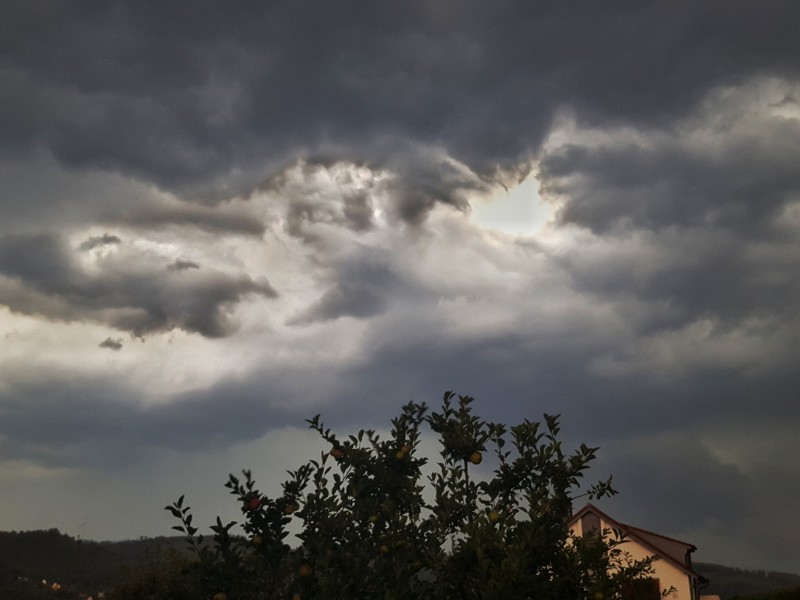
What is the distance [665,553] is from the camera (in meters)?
42.2

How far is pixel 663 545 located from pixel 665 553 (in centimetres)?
91

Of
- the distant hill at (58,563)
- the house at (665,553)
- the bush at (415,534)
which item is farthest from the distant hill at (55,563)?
the bush at (415,534)

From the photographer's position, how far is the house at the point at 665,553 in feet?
137

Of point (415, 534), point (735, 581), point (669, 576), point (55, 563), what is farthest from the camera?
point (735, 581)

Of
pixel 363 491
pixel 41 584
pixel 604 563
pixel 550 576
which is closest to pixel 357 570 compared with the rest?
pixel 363 491

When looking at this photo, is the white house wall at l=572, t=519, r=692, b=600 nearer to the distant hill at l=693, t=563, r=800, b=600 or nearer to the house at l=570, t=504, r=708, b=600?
the house at l=570, t=504, r=708, b=600

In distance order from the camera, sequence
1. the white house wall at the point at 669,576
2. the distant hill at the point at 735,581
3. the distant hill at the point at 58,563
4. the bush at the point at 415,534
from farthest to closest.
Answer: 1. the distant hill at the point at 735,581
2. the distant hill at the point at 58,563
3. the white house wall at the point at 669,576
4. the bush at the point at 415,534

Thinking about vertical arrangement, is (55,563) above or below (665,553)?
below

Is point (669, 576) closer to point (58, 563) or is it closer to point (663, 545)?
point (663, 545)

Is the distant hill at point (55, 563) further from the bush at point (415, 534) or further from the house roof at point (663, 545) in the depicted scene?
the bush at point (415, 534)

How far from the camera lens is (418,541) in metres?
11.6

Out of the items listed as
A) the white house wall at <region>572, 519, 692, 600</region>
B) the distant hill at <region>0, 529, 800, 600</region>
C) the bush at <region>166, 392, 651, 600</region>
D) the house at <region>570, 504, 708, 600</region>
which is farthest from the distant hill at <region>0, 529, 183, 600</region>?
the bush at <region>166, 392, 651, 600</region>

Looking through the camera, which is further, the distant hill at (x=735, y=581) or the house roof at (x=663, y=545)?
the distant hill at (x=735, y=581)

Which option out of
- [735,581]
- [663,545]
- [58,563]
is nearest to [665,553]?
[663,545]
